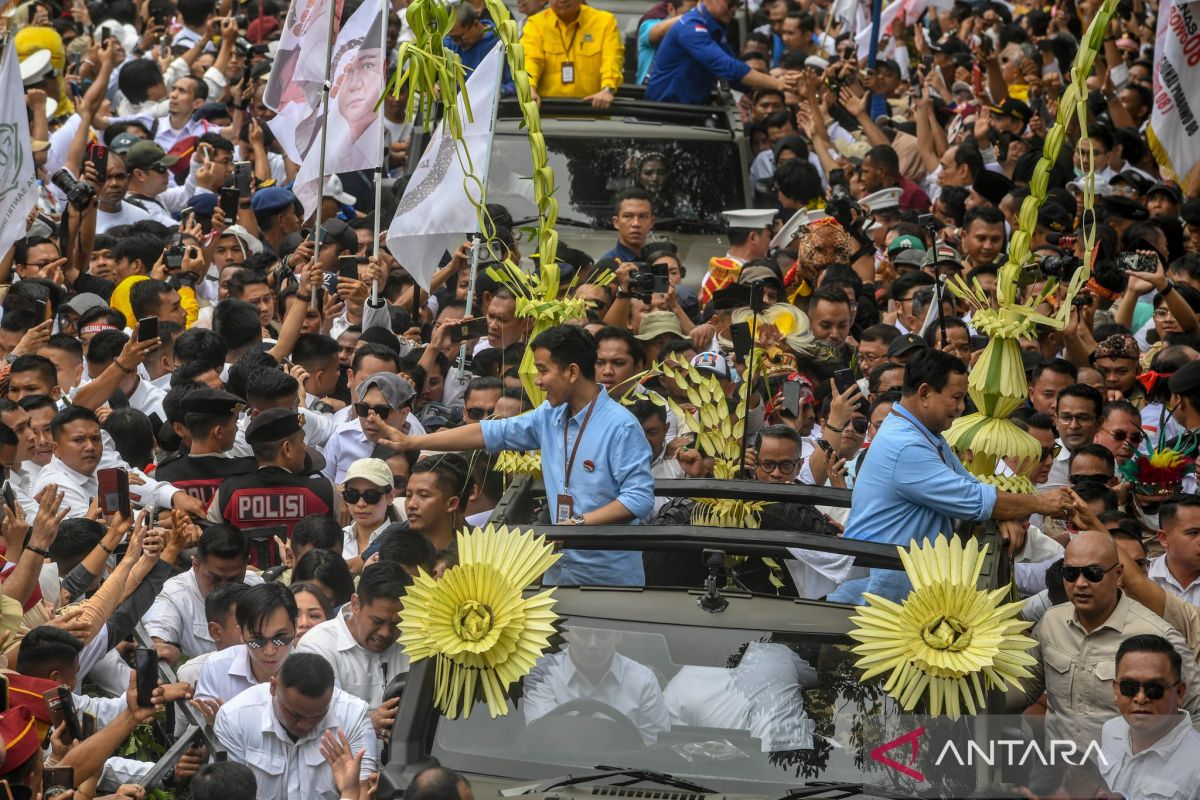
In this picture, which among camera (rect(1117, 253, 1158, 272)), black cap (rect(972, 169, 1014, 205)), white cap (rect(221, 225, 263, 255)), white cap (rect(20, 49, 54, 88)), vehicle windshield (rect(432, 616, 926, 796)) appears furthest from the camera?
white cap (rect(20, 49, 54, 88))

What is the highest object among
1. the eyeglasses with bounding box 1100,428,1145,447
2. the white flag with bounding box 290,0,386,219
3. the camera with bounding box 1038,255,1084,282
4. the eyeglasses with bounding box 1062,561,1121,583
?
the white flag with bounding box 290,0,386,219

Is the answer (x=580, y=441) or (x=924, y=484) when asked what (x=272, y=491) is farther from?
(x=924, y=484)

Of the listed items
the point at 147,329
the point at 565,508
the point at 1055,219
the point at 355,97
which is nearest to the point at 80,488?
the point at 147,329

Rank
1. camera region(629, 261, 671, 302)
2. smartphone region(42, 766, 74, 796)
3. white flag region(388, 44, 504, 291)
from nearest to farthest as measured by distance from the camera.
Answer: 1. smartphone region(42, 766, 74, 796)
2. white flag region(388, 44, 504, 291)
3. camera region(629, 261, 671, 302)

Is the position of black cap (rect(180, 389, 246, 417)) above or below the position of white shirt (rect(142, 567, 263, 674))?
above

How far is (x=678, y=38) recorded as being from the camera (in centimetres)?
1474

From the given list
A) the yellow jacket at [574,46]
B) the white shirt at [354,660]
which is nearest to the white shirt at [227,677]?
the white shirt at [354,660]

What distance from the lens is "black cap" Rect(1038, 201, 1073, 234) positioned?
1170 centimetres

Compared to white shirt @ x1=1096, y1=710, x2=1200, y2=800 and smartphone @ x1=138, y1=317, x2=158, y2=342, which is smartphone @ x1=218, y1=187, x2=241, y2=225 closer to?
smartphone @ x1=138, y1=317, x2=158, y2=342

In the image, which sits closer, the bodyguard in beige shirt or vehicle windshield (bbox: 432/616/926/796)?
vehicle windshield (bbox: 432/616/926/796)

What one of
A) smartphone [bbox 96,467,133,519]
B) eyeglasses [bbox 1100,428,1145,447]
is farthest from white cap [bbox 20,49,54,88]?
eyeglasses [bbox 1100,428,1145,447]

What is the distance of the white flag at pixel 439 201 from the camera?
9.66 metres

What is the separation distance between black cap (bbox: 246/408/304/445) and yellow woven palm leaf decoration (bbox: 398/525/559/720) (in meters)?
2.64

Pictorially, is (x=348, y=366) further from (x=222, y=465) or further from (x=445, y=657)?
(x=445, y=657)
